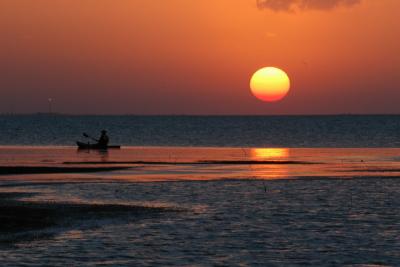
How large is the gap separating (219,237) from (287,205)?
351 inches

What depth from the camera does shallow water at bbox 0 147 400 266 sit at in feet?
76.9

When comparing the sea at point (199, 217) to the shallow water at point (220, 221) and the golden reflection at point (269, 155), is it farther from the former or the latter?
the golden reflection at point (269, 155)

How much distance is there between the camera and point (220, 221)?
99.3ft

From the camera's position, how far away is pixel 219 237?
26641mm

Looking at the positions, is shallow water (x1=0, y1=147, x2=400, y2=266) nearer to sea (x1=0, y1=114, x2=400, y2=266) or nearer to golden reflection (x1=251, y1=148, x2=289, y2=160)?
sea (x1=0, y1=114, x2=400, y2=266)

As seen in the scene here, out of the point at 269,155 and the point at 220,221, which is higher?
the point at 269,155

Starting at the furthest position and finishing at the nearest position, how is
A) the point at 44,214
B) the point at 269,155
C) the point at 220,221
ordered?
the point at 269,155 < the point at 44,214 < the point at 220,221

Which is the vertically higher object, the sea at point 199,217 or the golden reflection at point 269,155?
the golden reflection at point 269,155

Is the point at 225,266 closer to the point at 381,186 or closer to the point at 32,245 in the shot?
the point at 32,245

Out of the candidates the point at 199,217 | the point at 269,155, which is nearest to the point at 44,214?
the point at 199,217

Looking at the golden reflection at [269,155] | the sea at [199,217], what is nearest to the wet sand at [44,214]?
the sea at [199,217]

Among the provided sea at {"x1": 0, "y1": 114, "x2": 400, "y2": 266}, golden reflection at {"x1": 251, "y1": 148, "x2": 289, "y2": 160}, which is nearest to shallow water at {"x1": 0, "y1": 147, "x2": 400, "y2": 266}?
sea at {"x1": 0, "y1": 114, "x2": 400, "y2": 266}

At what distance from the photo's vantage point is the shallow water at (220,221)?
2345 centimetres

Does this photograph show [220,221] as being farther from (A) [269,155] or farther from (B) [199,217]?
(A) [269,155]
